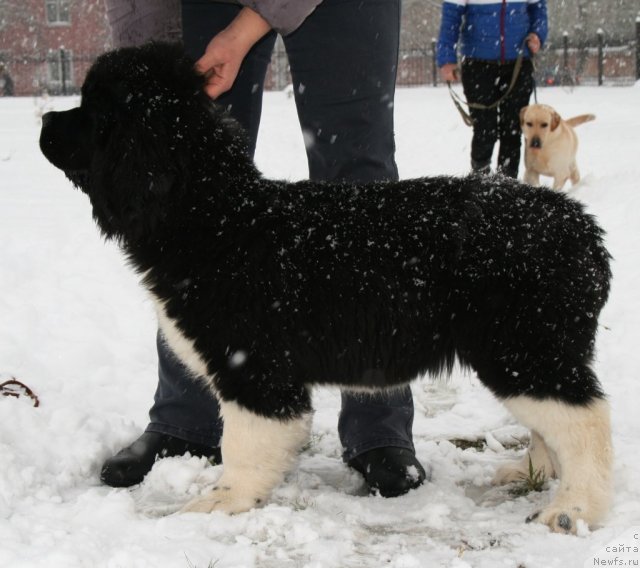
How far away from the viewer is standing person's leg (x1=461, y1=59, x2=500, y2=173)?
348 inches

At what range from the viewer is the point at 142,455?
11.2 ft

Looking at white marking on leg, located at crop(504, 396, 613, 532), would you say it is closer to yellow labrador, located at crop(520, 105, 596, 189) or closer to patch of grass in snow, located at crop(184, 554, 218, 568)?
patch of grass in snow, located at crop(184, 554, 218, 568)

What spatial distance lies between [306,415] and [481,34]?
6860mm

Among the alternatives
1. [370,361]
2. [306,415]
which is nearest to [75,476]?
[306,415]

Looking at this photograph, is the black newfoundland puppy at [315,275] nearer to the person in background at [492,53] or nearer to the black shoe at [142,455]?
the black shoe at [142,455]

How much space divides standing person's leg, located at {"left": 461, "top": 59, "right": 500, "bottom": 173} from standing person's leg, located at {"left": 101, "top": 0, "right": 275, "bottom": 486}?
5.64 m

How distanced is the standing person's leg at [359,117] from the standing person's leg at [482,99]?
5.67 m

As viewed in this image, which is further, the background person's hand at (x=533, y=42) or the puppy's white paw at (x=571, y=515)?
the background person's hand at (x=533, y=42)

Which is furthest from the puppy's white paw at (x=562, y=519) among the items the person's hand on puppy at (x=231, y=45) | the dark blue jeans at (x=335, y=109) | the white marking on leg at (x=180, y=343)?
the person's hand on puppy at (x=231, y=45)

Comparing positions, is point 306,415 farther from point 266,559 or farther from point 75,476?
point 75,476

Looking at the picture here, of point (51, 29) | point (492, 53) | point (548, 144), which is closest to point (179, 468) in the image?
point (492, 53)

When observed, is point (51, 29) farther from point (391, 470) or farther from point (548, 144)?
point (391, 470)

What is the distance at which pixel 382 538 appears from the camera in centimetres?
276

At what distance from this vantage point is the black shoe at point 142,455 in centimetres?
331
